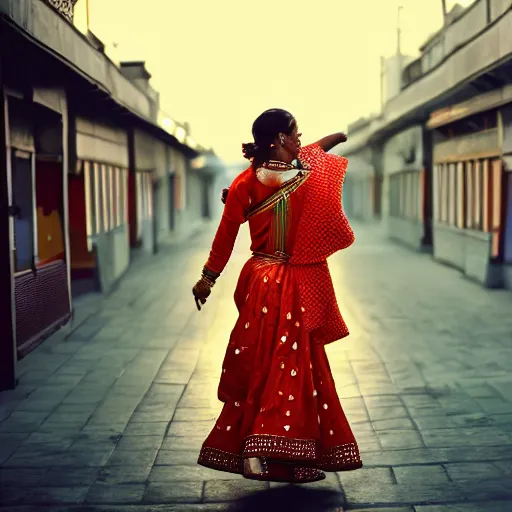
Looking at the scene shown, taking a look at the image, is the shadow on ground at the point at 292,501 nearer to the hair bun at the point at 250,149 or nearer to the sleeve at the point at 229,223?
the sleeve at the point at 229,223

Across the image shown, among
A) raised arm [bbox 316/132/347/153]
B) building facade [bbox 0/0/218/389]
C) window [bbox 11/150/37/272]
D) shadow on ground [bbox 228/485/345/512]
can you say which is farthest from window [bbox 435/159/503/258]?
shadow on ground [bbox 228/485/345/512]

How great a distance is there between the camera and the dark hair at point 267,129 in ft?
13.4

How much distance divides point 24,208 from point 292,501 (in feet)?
19.0

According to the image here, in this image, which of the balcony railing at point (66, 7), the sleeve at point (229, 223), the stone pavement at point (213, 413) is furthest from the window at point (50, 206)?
the sleeve at point (229, 223)

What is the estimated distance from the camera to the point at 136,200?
19.2 meters

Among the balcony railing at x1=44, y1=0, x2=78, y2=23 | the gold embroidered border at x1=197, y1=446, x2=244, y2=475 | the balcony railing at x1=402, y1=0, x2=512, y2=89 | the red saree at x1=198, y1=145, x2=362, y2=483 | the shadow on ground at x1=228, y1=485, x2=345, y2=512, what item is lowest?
the shadow on ground at x1=228, y1=485, x2=345, y2=512

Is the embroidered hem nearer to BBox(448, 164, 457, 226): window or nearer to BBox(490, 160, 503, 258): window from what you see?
BBox(490, 160, 503, 258): window

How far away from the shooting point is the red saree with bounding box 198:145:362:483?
13.5 ft

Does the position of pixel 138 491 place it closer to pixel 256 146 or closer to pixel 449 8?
pixel 256 146

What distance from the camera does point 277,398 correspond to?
13.3 feet

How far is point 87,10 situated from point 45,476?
9.57 metres

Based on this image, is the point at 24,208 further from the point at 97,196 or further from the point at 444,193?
the point at 444,193

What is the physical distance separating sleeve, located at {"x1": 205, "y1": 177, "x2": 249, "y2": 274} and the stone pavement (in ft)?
3.78

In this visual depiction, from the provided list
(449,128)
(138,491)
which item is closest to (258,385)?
(138,491)
